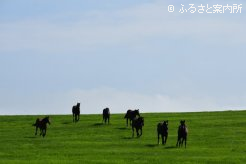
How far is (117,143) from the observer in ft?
162

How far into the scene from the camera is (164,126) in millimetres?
49125

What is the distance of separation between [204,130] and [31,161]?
2424 cm

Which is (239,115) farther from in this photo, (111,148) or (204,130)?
(111,148)

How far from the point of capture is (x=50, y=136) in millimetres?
56406

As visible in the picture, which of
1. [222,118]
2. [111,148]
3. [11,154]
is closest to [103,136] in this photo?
[111,148]

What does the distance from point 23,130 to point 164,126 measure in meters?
19.0

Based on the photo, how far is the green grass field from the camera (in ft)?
133

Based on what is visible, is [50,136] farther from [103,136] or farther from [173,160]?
[173,160]

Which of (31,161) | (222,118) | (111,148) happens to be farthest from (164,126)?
(222,118)

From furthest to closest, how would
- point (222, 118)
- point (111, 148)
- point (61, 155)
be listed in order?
point (222, 118) < point (111, 148) < point (61, 155)

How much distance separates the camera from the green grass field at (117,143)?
40594 millimetres

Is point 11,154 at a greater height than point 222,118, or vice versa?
point 222,118

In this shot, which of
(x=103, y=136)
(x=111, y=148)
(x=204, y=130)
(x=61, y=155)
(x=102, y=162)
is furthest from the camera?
(x=204, y=130)

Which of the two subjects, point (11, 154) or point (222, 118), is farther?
point (222, 118)
